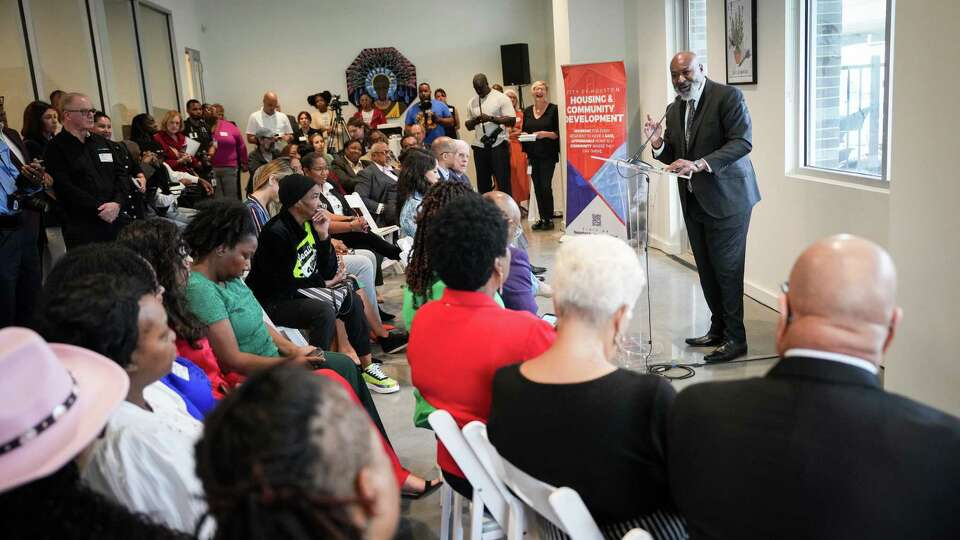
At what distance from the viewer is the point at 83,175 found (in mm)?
4660

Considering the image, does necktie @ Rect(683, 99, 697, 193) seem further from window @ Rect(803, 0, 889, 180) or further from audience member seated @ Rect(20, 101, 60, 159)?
audience member seated @ Rect(20, 101, 60, 159)

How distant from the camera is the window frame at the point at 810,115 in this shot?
3.93 meters

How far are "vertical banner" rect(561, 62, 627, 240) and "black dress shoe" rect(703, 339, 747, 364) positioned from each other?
292 cm

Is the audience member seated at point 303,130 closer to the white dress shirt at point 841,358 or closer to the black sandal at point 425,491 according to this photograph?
the black sandal at point 425,491

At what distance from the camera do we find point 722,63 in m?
5.62

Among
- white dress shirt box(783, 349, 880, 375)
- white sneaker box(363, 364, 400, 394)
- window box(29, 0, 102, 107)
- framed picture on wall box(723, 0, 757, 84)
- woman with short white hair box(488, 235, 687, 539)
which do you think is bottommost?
white sneaker box(363, 364, 400, 394)

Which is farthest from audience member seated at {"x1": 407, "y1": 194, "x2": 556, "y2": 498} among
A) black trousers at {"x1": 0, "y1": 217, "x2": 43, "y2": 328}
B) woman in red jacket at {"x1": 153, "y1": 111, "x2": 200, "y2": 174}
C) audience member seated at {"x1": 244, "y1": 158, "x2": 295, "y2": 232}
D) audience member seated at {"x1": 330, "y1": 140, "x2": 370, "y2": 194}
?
woman in red jacket at {"x1": 153, "y1": 111, "x2": 200, "y2": 174}

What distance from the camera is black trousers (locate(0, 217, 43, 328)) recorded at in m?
4.00

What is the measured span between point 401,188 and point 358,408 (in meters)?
4.33

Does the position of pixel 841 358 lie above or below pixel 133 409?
above

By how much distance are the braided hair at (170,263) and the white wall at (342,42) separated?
9.52 metres

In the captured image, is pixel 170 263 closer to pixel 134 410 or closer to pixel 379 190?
pixel 134 410

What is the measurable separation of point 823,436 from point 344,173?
586cm

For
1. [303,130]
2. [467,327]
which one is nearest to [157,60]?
[303,130]
